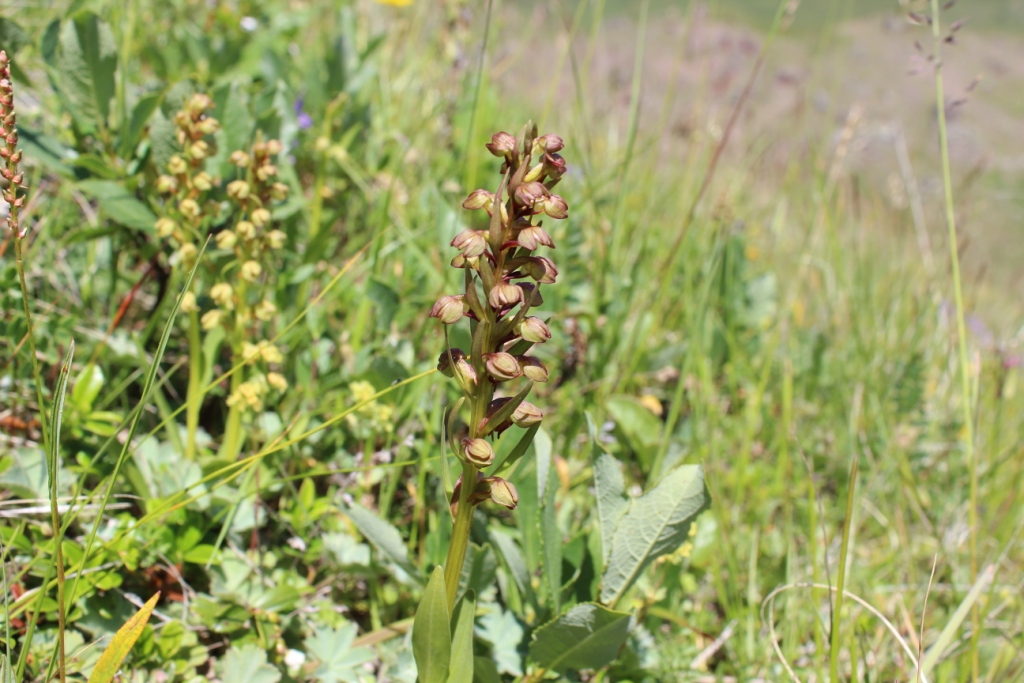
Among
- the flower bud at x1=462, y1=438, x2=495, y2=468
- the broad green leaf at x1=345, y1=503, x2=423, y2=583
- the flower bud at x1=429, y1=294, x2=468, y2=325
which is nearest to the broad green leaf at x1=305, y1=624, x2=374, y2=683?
the broad green leaf at x1=345, y1=503, x2=423, y2=583

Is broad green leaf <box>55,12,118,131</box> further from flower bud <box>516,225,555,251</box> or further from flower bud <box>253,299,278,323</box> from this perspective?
flower bud <box>516,225,555,251</box>

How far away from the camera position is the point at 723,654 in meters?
1.84

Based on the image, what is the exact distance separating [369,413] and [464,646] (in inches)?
31.2

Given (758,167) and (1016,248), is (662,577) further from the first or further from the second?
(1016,248)

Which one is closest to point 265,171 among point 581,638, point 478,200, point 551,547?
point 478,200

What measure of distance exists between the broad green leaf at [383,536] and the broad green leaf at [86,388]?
598 millimetres

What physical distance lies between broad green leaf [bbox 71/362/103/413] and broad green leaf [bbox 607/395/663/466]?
122 centimetres

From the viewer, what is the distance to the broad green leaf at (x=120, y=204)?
1.79 m

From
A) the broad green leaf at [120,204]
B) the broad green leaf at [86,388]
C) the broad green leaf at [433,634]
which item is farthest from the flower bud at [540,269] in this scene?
the broad green leaf at [120,204]

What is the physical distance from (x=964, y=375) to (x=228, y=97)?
70.3 inches

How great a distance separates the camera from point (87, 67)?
187 centimetres

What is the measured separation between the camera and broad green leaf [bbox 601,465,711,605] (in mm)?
1351

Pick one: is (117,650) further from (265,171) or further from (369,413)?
(265,171)

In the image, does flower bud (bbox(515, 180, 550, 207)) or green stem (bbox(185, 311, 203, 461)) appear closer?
flower bud (bbox(515, 180, 550, 207))
